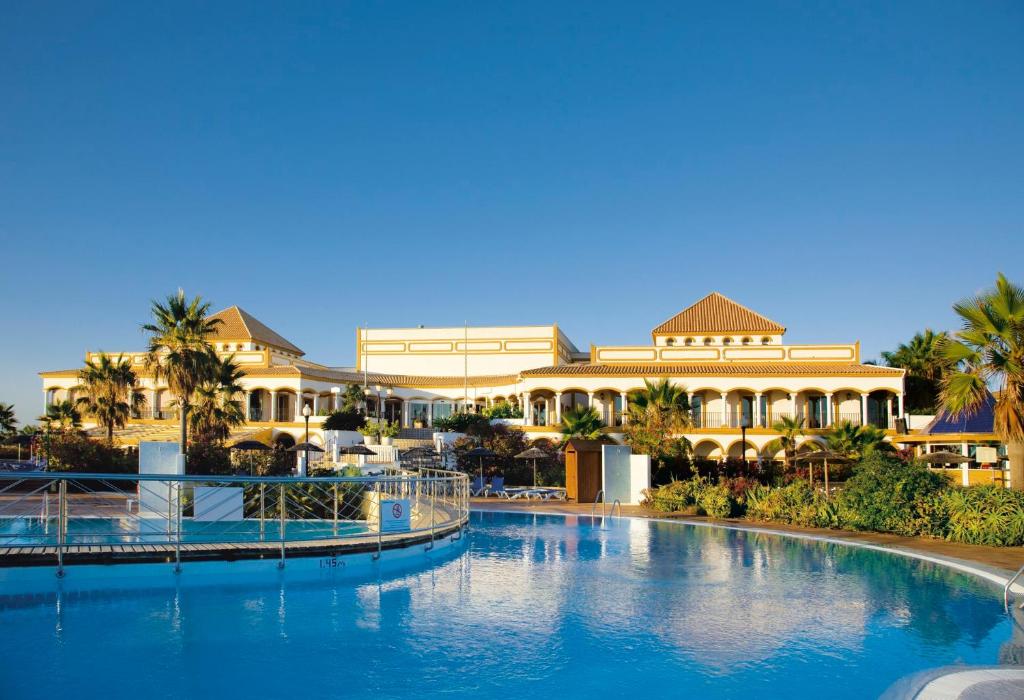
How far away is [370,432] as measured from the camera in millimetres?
39156

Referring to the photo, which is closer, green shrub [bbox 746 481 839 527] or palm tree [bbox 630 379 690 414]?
green shrub [bbox 746 481 839 527]

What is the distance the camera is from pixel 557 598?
1157 cm

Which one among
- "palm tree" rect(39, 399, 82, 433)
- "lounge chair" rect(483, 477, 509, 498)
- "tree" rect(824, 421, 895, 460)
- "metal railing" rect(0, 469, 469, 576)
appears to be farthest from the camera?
"palm tree" rect(39, 399, 82, 433)

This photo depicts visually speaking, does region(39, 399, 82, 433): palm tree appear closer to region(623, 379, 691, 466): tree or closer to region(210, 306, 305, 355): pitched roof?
region(210, 306, 305, 355): pitched roof

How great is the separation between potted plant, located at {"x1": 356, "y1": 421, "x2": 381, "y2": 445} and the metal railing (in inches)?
562

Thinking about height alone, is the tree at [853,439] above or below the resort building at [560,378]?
below

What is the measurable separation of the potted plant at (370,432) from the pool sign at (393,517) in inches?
868

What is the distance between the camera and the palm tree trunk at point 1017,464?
15.9 metres

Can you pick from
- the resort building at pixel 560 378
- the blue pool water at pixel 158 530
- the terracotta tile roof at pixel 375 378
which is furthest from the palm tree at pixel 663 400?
the terracotta tile roof at pixel 375 378

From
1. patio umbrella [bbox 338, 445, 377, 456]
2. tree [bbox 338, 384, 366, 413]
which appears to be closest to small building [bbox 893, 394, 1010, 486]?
patio umbrella [bbox 338, 445, 377, 456]

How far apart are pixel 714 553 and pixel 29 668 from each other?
38.8 ft

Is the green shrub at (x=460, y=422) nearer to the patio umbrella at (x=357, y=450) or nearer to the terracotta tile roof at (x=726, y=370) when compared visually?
the terracotta tile roof at (x=726, y=370)

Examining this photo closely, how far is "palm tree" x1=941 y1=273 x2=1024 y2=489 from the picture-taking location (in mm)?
15625

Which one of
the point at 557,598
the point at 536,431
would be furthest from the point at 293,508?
the point at 536,431
